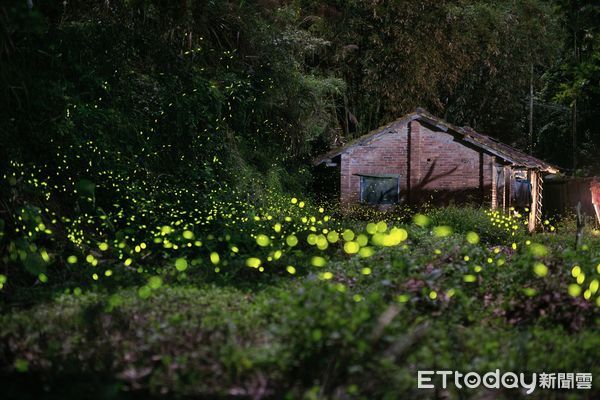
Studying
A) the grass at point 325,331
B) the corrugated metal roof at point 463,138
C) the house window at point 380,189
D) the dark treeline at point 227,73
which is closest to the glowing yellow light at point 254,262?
the grass at point 325,331

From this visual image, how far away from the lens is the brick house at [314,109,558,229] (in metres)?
27.0

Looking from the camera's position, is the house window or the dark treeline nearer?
the dark treeline

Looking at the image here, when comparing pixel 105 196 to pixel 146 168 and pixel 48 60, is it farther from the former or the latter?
pixel 48 60

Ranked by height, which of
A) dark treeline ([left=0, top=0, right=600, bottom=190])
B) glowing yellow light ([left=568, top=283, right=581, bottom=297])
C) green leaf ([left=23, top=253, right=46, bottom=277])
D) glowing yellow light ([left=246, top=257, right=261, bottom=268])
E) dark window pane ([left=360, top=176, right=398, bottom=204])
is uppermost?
dark treeline ([left=0, top=0, right=600, bottom=190])

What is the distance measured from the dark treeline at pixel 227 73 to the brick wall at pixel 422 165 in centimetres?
195

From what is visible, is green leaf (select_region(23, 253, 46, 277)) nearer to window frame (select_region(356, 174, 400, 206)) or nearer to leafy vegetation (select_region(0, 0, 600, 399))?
leafy vegetation (select_region(0, 0, 600, 399))

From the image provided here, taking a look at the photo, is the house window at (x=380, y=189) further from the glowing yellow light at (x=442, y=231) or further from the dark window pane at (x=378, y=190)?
the glowing yellow light at (x=442, y=231)

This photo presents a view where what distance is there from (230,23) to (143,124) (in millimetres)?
4453

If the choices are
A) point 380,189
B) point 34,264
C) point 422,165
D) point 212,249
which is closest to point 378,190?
point 380,189

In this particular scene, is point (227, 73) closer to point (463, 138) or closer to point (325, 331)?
point (325, 331)

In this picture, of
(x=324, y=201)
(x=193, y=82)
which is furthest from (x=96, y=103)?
(x=324, y=201)

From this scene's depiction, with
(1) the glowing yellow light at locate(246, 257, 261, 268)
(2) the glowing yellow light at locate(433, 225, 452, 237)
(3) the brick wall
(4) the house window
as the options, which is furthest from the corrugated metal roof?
(1) the glowing yellow light at locate(246, 257, 261, 268)

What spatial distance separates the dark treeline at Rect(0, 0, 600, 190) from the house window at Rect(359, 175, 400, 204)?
2.50 meters

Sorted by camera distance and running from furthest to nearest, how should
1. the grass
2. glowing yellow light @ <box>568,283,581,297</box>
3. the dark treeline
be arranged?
the dark treeline, glowing yellow light @ <box>568,283,581,297</box>, the grass
